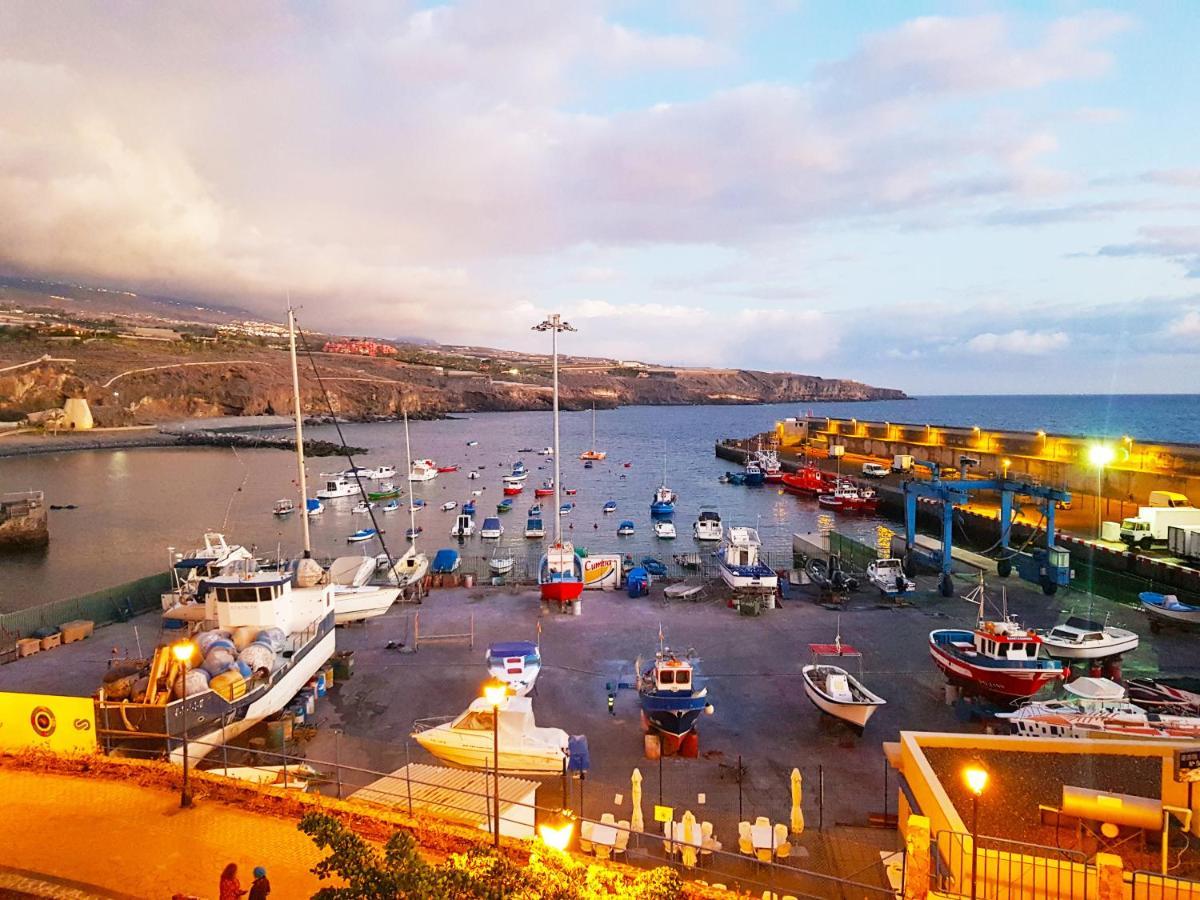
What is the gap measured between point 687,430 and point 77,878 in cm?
17906

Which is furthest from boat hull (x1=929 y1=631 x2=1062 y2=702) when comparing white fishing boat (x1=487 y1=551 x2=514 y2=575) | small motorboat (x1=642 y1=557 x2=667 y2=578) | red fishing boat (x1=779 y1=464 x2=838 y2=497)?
red fishing boat (x1=779 y1=464 x2=838 y2=497)

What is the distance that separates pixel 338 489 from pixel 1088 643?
67461mm

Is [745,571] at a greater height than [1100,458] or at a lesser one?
lesser

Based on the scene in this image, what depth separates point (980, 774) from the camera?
22.0 feet

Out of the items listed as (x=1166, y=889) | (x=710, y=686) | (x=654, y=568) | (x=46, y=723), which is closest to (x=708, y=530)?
(x=654, y=568)

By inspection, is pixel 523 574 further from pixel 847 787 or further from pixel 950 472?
pixel 950 472

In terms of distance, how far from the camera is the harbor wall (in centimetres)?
4803

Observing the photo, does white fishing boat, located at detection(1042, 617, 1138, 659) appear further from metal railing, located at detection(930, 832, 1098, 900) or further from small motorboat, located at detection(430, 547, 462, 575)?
small motorboat, located at detection(430, 547, 462, 575)

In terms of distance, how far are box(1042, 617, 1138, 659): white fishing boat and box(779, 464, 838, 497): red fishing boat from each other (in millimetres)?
49862

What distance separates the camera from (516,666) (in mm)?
16797

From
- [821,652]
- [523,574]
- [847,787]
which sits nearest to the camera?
[847,787]

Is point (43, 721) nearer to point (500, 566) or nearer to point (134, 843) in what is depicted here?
point (134, 843)

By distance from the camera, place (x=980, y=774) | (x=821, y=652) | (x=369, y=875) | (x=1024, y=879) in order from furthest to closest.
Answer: (x=821, y=652), (x=1024, y=879), (x=980, y=774), (x=369, y=875)

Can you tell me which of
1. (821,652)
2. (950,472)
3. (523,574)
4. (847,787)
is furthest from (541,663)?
(950,472)
